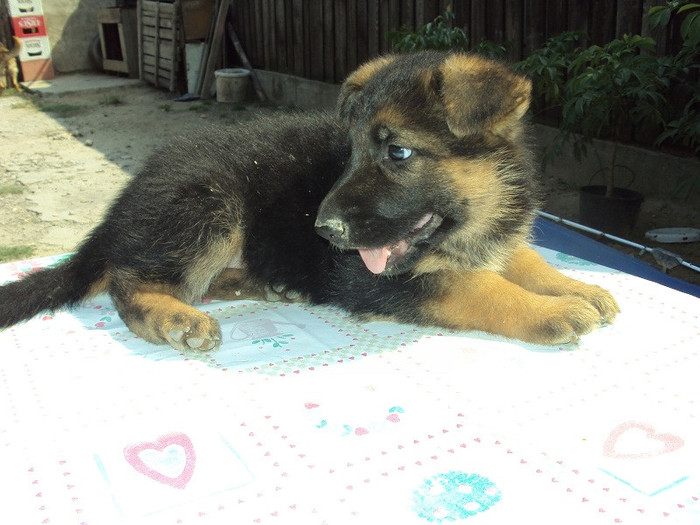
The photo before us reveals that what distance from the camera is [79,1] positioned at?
15.2m

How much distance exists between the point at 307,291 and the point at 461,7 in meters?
5.81

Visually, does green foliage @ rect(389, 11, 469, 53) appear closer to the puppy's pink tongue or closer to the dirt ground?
the dirt ground

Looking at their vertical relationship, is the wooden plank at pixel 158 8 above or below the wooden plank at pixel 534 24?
above

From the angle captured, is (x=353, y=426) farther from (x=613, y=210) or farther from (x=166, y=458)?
(x=613, y=210)

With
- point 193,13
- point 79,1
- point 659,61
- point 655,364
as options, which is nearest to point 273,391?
point 655,364

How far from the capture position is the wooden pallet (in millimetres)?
12680

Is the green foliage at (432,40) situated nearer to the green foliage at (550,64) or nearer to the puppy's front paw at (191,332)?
the green foliage at (550,64)

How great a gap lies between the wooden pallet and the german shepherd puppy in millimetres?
9931

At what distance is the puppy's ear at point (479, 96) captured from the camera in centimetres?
263

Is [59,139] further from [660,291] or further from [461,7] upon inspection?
[660,291]

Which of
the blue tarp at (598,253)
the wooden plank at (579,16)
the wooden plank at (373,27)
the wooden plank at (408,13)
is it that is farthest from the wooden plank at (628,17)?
the wooden plank at (373,27)

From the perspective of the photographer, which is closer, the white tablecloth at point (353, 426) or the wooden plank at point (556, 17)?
the white tablecloth at point (353, 426)

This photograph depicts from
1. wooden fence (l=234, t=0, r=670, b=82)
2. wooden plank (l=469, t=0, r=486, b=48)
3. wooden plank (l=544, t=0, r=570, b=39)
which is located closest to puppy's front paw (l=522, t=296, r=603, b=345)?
wooden fence (l=234, t=0, r=670, b=82)

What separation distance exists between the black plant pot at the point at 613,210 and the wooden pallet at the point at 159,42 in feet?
29.1
